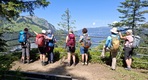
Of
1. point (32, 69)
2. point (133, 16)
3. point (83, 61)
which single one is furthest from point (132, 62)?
point (133, 16)

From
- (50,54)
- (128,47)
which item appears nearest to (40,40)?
(50,54)

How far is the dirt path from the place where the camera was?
34.0 ft

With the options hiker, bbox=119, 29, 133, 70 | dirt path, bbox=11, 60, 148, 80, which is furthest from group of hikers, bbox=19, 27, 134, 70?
dirt path, bbox=11, 60, 148, 80

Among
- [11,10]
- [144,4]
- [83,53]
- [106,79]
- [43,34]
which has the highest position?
[144,4]

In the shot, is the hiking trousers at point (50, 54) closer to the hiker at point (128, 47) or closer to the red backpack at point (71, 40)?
the red backpack at point (71, 40)

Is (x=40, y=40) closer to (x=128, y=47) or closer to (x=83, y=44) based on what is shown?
(x=83, y=44)

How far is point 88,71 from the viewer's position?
36.8 ft

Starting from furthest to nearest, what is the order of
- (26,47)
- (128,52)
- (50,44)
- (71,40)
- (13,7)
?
(26,47), (50,44), (71,40), (128,52), (13,7)

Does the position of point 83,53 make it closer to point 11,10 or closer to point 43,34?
A: point 43,34

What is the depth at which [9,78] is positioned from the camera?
707cm

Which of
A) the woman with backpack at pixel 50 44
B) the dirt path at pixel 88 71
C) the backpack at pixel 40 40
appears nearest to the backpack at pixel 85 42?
the dirt path at pixel 88 71

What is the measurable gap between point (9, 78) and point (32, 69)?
16.0ft

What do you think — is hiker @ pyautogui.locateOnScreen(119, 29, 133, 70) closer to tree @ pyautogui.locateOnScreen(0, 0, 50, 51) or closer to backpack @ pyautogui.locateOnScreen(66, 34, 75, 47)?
backpack @ pyautogui.locateOnScreen(66, 34, 75, 47)

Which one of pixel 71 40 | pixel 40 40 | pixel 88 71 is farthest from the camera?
pixel 40 40
